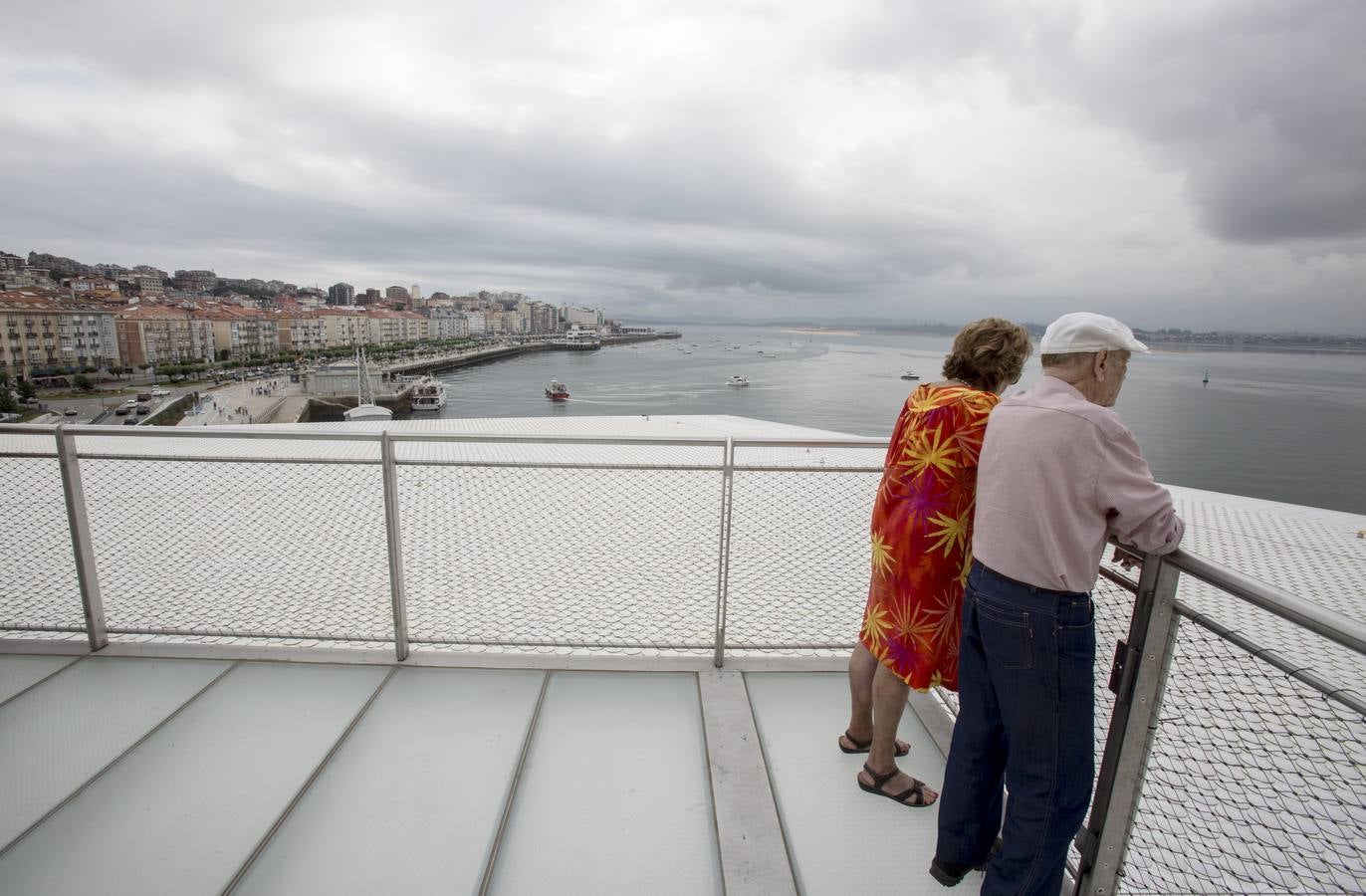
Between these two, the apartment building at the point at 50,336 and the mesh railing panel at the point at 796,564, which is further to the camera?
the apartment building at the point at 50,336

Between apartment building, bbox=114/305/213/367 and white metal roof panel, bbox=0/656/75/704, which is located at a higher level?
white metal roof panel, bbox=0/656/75/704

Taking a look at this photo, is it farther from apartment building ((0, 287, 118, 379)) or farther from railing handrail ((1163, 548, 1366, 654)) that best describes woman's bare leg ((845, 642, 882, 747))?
apartment building ((0, 287, 118, 379))

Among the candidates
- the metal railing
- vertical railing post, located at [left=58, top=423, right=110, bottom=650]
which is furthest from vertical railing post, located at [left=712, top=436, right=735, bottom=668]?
vertical railing post, located at [left=58, top=423, right=110, bottom=650]

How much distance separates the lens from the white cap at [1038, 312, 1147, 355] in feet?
4.05

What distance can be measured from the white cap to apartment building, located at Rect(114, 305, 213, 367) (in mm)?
98990

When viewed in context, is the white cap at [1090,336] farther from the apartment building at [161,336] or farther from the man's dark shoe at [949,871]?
the apartment building at [161,336]

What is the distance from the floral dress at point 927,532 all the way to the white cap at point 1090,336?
241 millimetres

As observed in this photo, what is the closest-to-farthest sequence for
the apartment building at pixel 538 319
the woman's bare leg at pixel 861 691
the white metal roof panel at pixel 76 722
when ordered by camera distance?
the white metal roof panel at pixel 76 722, the woman's bare leg at pixel 861 691, the apartment building at pixel 538 319

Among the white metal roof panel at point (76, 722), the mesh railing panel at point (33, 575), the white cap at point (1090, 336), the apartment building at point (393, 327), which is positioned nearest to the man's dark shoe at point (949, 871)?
the white cap at point (1090, 336)

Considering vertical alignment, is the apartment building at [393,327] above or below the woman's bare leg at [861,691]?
below

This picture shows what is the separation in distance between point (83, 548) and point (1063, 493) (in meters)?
3.01

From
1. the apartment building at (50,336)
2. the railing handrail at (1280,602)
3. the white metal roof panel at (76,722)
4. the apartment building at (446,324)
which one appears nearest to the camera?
the railing handrail at (1280,602)

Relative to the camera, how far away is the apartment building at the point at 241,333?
9275 centimetres

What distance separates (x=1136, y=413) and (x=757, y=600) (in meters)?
58.9
